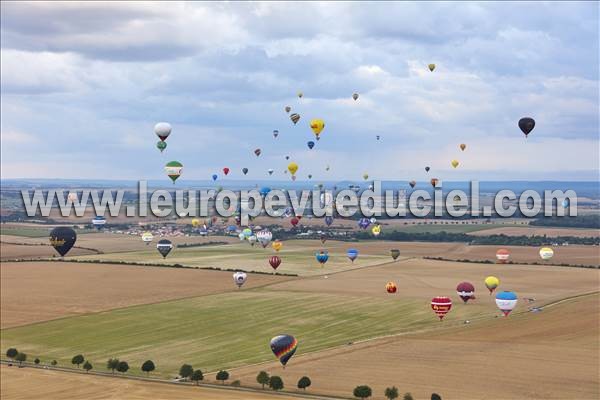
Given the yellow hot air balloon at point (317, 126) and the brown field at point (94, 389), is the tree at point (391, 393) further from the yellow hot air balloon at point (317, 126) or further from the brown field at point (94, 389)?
the yellow hot air balloon at point (317, 126)

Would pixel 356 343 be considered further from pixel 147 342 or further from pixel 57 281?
pixel 57 281

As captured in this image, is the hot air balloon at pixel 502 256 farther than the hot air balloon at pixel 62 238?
Yes

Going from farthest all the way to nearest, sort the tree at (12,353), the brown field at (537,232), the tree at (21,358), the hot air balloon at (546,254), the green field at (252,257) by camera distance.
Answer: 1. the brown field at (537,232)
2. the hot air balloon at (546,254)
3. the green field at (252,257)
4. the tree at (12,353)
5. the tree at (21,358)

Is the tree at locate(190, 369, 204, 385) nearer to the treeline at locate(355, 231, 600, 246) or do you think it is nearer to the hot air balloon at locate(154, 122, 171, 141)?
the hot air balloon at locate(154, 122, 171, 141)

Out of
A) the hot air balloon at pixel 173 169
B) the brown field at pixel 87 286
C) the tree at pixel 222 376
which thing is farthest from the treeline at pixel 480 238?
the tree at pixel 222 376

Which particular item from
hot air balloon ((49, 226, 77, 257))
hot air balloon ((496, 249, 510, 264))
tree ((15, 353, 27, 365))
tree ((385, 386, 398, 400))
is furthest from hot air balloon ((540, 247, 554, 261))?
tree ((15, 353, 27, 365))

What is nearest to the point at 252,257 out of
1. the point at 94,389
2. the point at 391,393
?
the point at 94,389
